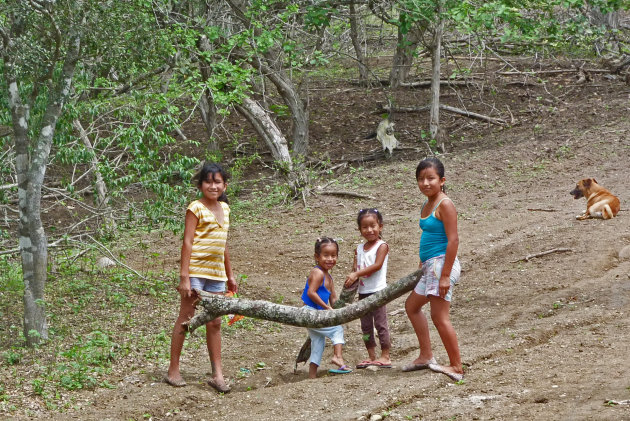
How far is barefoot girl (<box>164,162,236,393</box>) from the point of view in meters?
5.86

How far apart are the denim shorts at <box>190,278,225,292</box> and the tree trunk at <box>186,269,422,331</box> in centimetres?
9

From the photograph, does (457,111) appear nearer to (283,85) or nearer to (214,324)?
(283,85)

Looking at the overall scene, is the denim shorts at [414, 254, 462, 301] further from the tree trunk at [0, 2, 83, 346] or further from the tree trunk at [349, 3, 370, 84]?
the tree trunk at [349, 3, 370, 84]

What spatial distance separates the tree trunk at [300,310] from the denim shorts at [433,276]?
0.06 meters

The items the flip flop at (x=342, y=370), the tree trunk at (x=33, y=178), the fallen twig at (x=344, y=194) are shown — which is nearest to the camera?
the flip flop at (x=342, y=370)

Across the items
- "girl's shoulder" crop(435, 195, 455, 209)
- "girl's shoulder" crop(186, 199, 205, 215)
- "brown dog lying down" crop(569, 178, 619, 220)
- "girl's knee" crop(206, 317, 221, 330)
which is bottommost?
"girl's knee" crop(206, 317, 221, 330)

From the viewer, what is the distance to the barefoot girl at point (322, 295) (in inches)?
240

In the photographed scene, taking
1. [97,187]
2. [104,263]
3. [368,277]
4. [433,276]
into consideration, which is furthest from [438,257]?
[97,187]

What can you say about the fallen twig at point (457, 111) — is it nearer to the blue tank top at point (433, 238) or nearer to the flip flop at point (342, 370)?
the flip flop at point (342, 370)

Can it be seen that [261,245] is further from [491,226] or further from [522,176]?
[522,176]

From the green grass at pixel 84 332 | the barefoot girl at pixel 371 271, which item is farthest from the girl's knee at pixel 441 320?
the green grass at pixel 84 332

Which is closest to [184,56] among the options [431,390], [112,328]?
[112,328]

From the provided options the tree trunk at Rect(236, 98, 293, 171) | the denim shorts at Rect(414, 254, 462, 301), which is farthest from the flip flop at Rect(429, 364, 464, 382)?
the tree trunk at Rect(236, 98, 293, 171)

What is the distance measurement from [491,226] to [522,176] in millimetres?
2645
